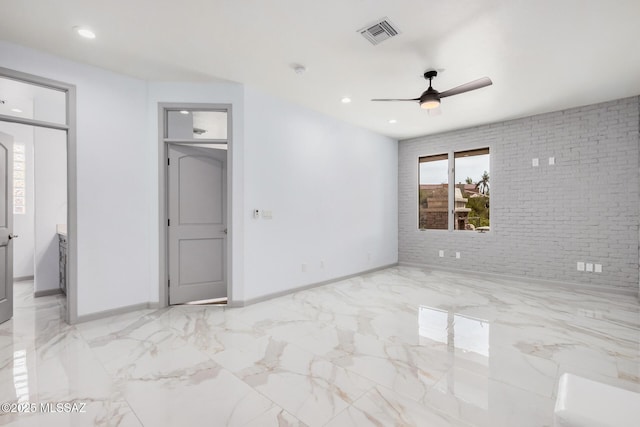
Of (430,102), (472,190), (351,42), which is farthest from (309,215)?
(472,190)

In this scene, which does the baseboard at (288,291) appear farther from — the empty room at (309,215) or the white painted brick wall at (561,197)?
the white painted brick wall at (561,197)

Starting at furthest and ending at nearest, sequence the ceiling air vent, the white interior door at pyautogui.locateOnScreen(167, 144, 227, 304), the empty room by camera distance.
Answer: the white interior door at pyautogui.locateOnScreen(167, 144, 227, 304) → the ceiling air vent → the empty room

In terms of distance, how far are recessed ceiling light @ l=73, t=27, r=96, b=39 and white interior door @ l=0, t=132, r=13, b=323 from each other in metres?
1.68

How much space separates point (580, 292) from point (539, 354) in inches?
116

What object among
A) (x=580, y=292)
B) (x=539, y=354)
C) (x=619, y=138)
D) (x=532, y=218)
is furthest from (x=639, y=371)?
(x=619, y=138)

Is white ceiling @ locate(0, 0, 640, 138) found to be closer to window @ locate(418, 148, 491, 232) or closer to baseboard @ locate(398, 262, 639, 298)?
window @ locate(418, 148, 491, 232)

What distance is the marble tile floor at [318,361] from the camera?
1909mm

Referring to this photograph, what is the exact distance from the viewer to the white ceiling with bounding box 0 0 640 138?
2510mm

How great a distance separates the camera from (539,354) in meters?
2.67

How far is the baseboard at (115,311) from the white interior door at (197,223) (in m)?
0.26

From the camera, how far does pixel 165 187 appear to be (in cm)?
396

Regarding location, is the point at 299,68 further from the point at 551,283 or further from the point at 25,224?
the point at 25,224

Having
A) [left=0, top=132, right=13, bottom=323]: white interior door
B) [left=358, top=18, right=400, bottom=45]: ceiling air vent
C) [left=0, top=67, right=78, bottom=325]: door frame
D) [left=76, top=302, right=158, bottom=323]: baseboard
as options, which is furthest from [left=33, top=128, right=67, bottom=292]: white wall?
[left=358, top=18, right=400, bottom=45]: ceiling air vent

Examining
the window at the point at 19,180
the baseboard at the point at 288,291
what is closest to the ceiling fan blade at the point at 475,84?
the baseboard at the point at 288,291
